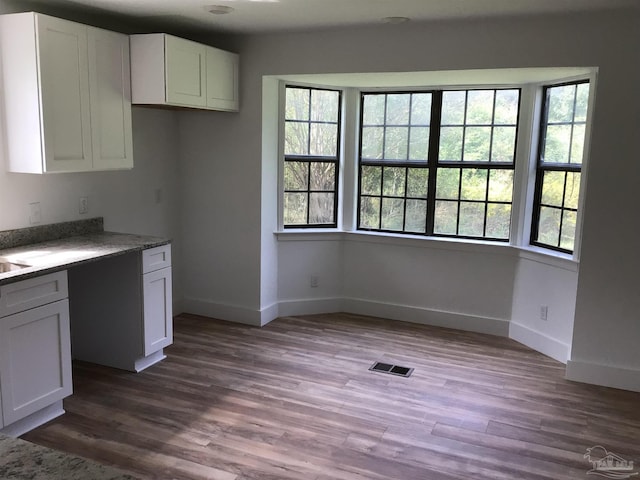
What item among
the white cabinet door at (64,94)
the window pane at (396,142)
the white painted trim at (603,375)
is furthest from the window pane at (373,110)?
the white painted trim at (603,375)

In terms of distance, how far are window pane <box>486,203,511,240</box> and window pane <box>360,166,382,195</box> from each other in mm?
988

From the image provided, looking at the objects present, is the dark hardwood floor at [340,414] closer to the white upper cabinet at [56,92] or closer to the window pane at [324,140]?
the white upper cabinet at [56,92]

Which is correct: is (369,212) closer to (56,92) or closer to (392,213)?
(392,213)

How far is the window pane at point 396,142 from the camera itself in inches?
192

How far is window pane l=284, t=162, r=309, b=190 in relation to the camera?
4871 millimetres

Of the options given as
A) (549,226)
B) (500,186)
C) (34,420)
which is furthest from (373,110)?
(34,420)

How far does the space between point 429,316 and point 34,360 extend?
317 centimetres

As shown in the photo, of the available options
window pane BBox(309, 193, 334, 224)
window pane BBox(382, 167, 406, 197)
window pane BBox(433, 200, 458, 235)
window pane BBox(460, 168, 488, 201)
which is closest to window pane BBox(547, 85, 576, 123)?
window pane BBox(460, 168, 488, 201)

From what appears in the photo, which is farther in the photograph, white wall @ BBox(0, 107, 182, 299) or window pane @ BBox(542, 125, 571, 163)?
window pane @ BBox(542, 125, 571, 163)

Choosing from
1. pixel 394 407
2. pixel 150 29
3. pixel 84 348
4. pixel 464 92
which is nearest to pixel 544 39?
pixel 464 92

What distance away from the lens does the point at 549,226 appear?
4.33m

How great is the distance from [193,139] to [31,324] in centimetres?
234

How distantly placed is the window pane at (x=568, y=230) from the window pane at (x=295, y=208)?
2141mm

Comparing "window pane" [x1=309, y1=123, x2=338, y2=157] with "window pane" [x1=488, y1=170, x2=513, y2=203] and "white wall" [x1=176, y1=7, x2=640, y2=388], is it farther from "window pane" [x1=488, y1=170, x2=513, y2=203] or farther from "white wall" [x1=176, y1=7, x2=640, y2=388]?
"window pane" [x1=488, y1=170, x2=513, y2=203]
